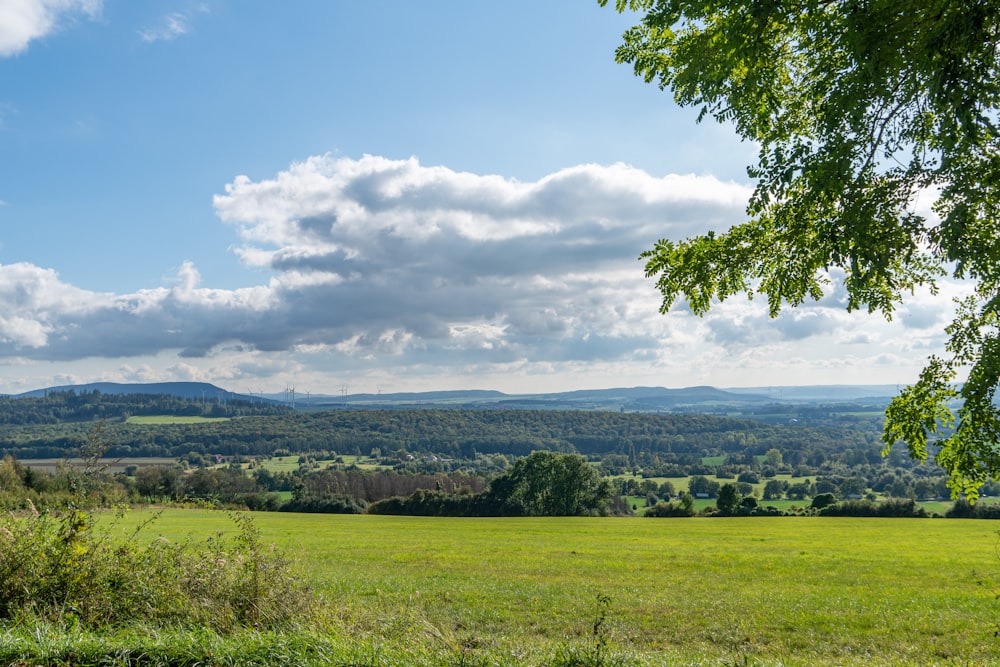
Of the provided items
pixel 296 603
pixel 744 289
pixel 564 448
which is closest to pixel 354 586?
pixel 296 603

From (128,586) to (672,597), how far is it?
11428 mm

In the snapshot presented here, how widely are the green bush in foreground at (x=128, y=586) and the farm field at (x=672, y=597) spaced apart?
106 cm

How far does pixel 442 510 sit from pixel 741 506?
2829 centimetres

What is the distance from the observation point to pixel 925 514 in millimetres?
51875

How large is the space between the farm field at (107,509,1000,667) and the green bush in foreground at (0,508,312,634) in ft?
3.47

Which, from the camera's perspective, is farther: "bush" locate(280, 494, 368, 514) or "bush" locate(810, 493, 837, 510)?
"bush" locate(280, 494, 368, 514)

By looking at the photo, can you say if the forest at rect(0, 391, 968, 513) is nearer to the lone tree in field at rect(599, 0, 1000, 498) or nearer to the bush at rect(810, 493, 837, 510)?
the bush at rect(810, 493, 837, 510)

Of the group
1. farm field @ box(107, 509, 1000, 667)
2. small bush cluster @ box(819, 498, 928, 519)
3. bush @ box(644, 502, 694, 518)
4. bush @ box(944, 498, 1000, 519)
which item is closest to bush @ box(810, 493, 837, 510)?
small bush cluster @ box(819, 498, 928, 519)

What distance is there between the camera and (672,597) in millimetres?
15055

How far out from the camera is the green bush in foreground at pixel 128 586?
26.8ft

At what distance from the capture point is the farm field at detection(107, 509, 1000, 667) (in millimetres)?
8867

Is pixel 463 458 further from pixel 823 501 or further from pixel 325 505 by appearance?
pixel 823 501

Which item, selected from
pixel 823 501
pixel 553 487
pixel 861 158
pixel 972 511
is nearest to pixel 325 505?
pixel 553 487

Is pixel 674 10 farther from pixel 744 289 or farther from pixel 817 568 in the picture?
pixel 817 568
